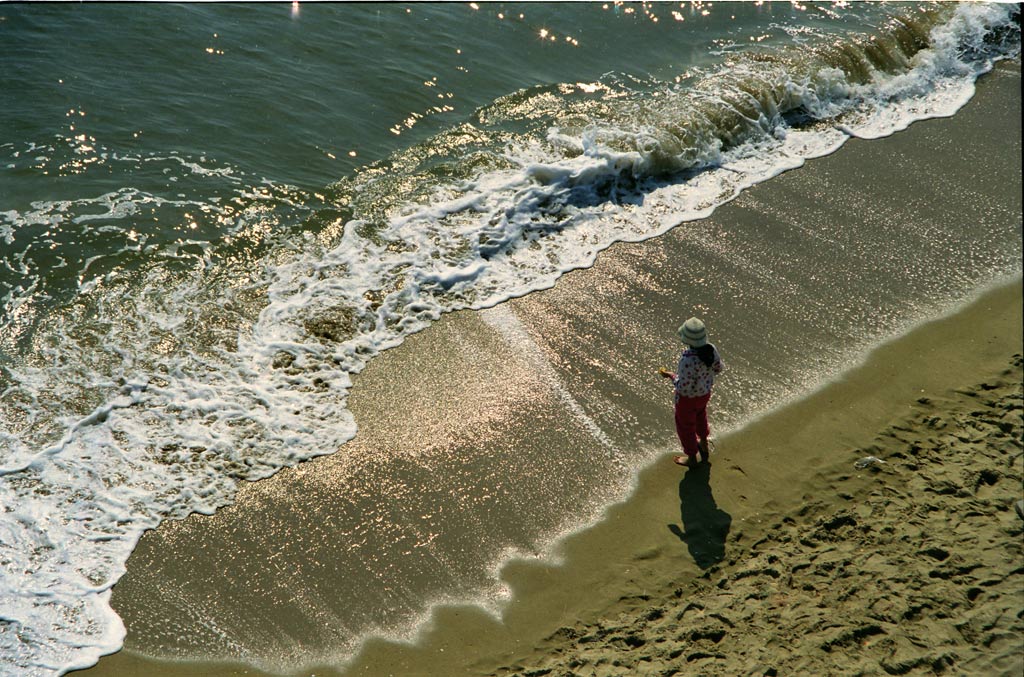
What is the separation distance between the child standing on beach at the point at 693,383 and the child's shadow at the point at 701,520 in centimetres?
20

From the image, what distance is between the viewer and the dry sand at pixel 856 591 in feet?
15.3

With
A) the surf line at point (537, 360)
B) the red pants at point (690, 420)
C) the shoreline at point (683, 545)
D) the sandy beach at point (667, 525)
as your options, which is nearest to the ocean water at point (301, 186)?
the surf line at point (537, 360)

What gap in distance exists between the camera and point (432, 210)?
29.5 ft

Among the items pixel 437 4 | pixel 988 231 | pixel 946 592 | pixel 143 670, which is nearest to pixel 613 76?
pixel 437 4

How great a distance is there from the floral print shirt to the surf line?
0.76 m

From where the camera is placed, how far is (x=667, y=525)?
564cm

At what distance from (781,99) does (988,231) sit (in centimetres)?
367

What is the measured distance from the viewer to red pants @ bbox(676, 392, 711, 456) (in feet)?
19.7

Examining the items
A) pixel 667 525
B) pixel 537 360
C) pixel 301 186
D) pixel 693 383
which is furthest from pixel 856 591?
pixel 301 186

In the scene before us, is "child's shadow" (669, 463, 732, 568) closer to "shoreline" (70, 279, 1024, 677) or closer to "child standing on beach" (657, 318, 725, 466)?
"shoreline" (70, 279, 1024, 677)

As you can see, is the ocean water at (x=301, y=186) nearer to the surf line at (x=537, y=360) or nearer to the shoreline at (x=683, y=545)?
the surf line at (x=537, y=360)

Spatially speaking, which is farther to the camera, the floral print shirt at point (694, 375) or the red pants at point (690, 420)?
the red pants at point (690, 420)

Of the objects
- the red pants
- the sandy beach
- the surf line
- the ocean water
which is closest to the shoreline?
the sandy beach

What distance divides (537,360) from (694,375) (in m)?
1.58
